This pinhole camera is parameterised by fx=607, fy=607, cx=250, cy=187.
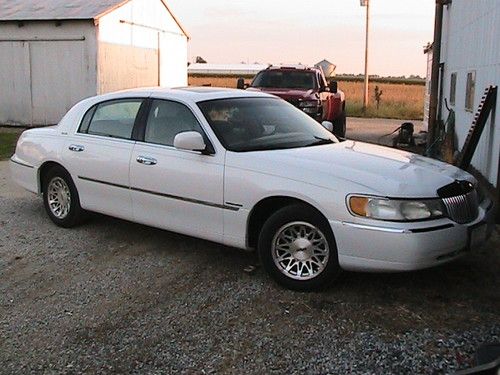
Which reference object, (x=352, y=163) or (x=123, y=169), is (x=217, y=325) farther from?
(x=123, y=169)

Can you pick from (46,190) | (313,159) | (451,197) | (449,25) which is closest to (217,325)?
(313,159)

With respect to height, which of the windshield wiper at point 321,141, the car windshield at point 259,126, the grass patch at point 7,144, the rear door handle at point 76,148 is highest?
the car windshield at point 259,126

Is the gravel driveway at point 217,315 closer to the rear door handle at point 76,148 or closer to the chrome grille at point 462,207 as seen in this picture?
the chrome grille at point 462,207

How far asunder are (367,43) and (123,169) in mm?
28001

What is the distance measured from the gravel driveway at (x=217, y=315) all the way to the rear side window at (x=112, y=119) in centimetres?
118

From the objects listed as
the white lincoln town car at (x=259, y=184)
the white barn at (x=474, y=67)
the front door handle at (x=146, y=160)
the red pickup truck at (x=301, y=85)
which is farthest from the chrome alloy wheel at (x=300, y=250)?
the red pickup truck at (x=301, y=85)

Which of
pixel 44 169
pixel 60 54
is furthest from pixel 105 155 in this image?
pixel 60 54

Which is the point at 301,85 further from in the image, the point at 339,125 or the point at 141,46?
the point at 141,46

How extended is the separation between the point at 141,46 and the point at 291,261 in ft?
58.1

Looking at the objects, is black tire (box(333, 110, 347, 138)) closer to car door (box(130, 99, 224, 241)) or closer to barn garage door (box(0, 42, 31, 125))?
barn garage door (box(0, 42, 31, 125))

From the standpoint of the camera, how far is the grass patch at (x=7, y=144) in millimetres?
13312

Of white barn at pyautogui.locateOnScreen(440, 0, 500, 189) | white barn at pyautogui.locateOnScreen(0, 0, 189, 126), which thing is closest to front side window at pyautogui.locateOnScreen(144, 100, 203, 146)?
white barn at pyautogui.locateOnScreen(440, 0, 500, 189)

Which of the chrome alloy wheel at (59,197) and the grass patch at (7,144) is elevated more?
the chrome alloy wheel at (59,197)

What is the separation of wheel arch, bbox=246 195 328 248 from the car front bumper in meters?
0.50
